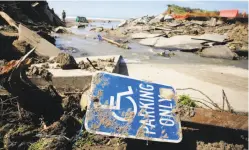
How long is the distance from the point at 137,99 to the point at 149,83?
30cm

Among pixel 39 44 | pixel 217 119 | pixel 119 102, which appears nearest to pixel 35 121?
pixel 119 102

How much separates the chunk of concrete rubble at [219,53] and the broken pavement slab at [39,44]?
5958 millimetres

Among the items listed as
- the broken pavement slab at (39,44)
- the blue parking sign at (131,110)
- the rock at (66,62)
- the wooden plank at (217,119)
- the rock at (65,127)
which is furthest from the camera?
the broken pavement slab at (39,44)

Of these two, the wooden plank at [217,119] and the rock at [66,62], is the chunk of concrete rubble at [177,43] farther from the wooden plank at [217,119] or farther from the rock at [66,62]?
the wooden plank at [217,119]

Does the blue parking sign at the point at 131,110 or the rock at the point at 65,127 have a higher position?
the blue parking sign at the point at 131,110

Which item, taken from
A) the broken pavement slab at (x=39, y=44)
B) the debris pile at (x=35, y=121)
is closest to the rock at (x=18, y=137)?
the debris pile at (x=35, y=121)

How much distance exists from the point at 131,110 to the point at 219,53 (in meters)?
8.10

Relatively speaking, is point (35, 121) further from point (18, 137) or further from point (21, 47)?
point (21, 47)

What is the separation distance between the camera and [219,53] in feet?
31.8

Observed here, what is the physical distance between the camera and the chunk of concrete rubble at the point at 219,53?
950 cm

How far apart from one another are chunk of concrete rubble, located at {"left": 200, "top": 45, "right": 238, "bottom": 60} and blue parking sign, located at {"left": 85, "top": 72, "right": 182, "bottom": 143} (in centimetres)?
755

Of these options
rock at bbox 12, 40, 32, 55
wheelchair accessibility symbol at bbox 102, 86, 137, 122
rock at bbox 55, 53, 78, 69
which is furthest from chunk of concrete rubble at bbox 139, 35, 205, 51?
wheelchair accessibility symbol at bbox 102, 86, 137, 122

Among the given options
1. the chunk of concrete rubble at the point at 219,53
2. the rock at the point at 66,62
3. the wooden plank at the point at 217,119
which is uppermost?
the rock at the point at 66,62

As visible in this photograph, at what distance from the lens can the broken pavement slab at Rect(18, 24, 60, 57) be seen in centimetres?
636
